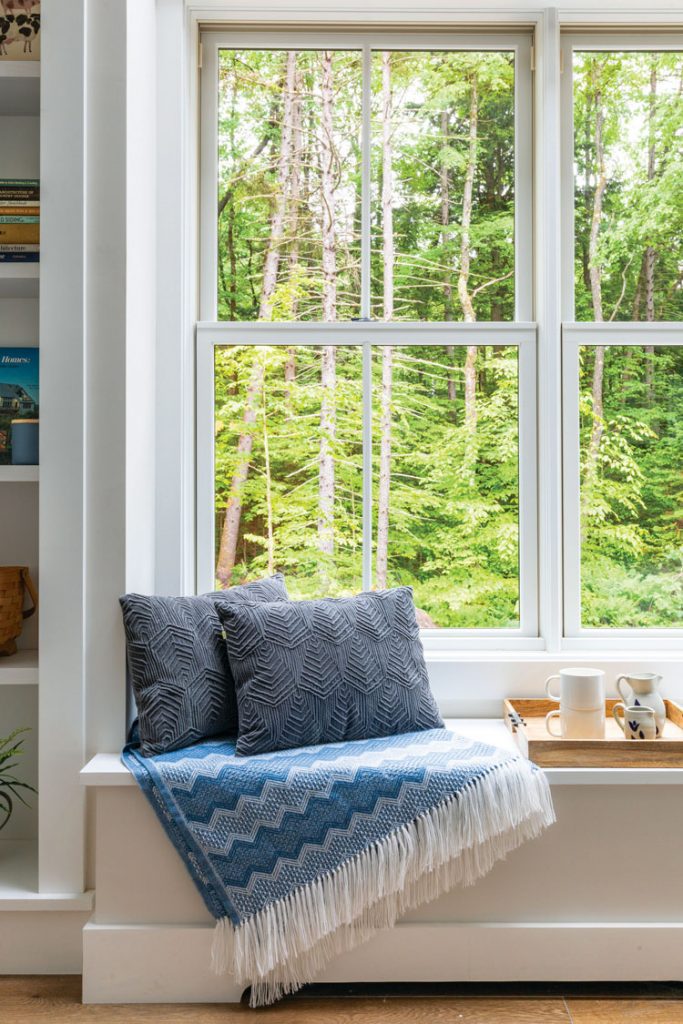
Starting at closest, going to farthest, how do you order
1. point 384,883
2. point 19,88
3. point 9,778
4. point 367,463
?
point 384,883 → point 19,88 → point 9,778 → point 367,463

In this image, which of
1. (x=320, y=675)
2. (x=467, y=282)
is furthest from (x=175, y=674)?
(x=467, y=282)

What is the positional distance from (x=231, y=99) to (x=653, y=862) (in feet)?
7.85

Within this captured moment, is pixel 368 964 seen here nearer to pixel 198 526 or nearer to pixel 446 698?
pixel 446 698

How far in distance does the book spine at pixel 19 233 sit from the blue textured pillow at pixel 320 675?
1032 millimetres

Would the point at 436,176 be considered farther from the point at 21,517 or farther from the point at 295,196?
the point at 21,517

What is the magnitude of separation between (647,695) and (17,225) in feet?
6.42

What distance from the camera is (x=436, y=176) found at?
8.02 ft

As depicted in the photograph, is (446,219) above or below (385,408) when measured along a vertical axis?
above

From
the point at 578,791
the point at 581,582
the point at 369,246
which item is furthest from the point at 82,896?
the point at 369,246

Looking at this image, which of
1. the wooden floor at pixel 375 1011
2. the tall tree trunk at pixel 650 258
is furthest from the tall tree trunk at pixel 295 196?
the wooden floor at pixel 375 1011

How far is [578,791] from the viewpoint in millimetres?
1865

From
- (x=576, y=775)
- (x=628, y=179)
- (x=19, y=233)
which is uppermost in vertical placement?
(x=628, y=179)

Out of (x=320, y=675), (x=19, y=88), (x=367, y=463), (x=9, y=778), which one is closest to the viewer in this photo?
(x=320, y=675)

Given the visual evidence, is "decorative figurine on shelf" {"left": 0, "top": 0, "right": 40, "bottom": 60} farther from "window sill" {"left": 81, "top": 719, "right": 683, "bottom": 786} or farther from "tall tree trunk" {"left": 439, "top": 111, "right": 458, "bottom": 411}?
"window sill" {"left": 81, "top": 719, "right": 683, "bottom": 786}
